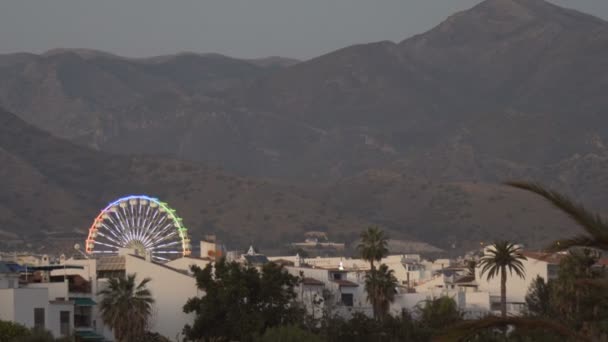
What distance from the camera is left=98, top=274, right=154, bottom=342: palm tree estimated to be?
262 feet

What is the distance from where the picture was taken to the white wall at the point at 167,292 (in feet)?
306

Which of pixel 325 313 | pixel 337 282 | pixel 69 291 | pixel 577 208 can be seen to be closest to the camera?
pixel 577 208

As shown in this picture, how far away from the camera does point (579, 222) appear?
20.8m

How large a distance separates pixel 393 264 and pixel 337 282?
146ft

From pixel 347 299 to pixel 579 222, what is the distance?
9704 cm

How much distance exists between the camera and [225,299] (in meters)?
84.1

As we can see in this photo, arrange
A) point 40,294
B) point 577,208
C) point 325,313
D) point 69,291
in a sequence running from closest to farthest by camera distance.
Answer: point 577,208 → point 40,294 → point 69,291 → point 325,313

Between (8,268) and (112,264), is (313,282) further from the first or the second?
(8,268)

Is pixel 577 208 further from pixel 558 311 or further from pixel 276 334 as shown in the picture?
pixel 558 311

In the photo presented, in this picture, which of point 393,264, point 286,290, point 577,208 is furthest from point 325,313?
point 577,208

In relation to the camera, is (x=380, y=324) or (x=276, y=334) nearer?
(x=276, y=334)

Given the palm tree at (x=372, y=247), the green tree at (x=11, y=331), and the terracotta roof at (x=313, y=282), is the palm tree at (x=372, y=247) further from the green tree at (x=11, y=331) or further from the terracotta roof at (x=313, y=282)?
the green tree at (x=11, y=331)

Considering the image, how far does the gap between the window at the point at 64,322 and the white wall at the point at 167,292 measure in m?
11.0

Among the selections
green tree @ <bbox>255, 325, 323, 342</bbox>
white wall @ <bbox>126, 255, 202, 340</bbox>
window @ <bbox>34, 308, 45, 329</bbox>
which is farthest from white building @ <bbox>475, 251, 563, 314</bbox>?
green tree @ <bbox>255, 325, 323, 342</bbox>
